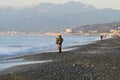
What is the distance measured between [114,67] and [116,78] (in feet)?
8.89

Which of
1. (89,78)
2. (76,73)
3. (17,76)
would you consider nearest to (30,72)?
(17,76)

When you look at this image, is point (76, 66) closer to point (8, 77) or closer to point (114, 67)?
point (114, 67)

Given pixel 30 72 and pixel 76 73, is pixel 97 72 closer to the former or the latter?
pixel 76 73

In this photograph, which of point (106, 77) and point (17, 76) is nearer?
point (106, 77)

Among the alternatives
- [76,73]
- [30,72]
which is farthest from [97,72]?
[30,72]

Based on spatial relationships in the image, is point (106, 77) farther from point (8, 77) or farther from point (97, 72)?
point (8, 77)

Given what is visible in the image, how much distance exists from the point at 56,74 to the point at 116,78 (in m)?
2.77

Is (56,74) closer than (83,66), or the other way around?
(56,74)

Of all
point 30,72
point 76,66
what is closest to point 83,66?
point 76,66


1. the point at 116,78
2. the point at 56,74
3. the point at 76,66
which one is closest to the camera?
the point at 116,78

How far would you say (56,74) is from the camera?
1633 cm

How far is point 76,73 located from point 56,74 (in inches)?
35.0

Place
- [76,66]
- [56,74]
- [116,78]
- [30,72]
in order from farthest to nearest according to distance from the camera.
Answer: [76,66] → [30,72] → [56,74] → [116,78]

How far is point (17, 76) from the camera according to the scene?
16688 millimetres
